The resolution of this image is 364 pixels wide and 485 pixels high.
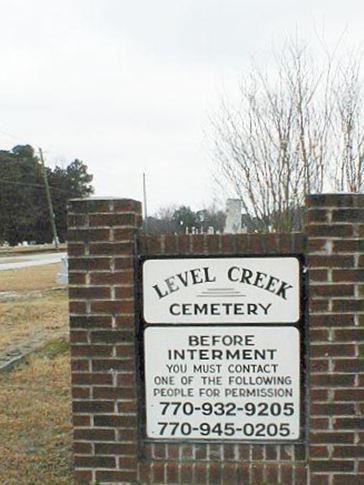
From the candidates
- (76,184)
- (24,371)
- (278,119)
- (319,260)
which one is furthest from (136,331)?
(76,184)

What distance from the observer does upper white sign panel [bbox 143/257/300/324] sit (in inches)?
133

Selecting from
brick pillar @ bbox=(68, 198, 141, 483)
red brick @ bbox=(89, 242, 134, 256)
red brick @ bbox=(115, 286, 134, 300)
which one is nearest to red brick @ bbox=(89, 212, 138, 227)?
brick pillar @ bbox=(68, 198, 141, 483)

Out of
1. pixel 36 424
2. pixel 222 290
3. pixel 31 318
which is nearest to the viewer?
pixel 222 290

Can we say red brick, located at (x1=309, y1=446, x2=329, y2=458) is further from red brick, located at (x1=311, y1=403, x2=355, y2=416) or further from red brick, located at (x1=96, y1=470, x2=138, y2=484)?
red brick, located at (x1=96, y1=470, x2=138, y2=484)

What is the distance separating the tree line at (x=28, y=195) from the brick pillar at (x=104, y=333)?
2548 inches

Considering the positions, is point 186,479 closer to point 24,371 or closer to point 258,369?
point 258,369

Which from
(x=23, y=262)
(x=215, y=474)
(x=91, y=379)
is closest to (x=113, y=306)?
(x=91, y=379)

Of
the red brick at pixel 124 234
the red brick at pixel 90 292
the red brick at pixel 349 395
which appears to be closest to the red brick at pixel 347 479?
the red brick at pixel 349 395

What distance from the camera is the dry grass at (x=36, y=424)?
3.79m

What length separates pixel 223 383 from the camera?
344 centimetres

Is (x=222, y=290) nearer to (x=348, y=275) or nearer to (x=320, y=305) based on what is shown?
(x=320, y=305)

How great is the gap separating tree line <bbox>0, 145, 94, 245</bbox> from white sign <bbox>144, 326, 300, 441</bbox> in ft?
213

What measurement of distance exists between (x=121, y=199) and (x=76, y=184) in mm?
71218

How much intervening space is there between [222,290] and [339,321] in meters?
0.68
